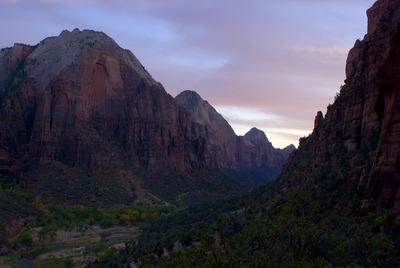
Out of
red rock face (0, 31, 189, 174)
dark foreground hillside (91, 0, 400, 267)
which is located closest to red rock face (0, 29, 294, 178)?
red rock face (0, 31, 189, 174)

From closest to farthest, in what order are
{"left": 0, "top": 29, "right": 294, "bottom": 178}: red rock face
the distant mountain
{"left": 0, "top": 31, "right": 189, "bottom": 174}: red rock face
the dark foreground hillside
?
the dark foreground hillside, the distant mountain, {"left": 0, "top": 29, "right": 294, "bottom": 178}: red rock face, {"left": 0, "top": 31, "right": 189, "bottom": 174}: red rock face

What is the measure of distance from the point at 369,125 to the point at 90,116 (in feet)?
282

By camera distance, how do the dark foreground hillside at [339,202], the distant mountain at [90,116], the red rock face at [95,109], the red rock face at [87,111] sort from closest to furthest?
the dark foreground hillside at [339,202] < the distant mountain at [90,116] < the red rock face at [87,111] < the red rock face at [95,109]

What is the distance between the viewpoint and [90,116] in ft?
363

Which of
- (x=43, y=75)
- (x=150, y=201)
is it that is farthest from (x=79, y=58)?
(x=150, y=201)

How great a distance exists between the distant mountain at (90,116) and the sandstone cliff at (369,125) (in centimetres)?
6078

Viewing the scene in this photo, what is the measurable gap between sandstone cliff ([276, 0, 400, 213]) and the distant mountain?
60.8 m

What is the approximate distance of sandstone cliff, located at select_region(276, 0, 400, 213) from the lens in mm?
24562

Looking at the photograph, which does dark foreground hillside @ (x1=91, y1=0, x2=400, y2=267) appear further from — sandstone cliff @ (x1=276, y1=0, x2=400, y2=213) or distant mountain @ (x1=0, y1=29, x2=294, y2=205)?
distant mountain @ (x1=0, y1=29, x2=294, y2=205)

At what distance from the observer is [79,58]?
114 meters

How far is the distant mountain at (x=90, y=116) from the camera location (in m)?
102

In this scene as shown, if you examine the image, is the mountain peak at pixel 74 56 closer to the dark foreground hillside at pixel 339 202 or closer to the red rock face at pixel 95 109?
the red rock face at pixel 95 109

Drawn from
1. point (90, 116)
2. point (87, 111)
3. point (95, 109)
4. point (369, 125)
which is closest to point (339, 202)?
point (369, 125)

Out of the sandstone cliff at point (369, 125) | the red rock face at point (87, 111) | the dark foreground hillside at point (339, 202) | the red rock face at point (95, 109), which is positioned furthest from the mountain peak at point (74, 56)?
the sandstone cliff at point (369, 125)
